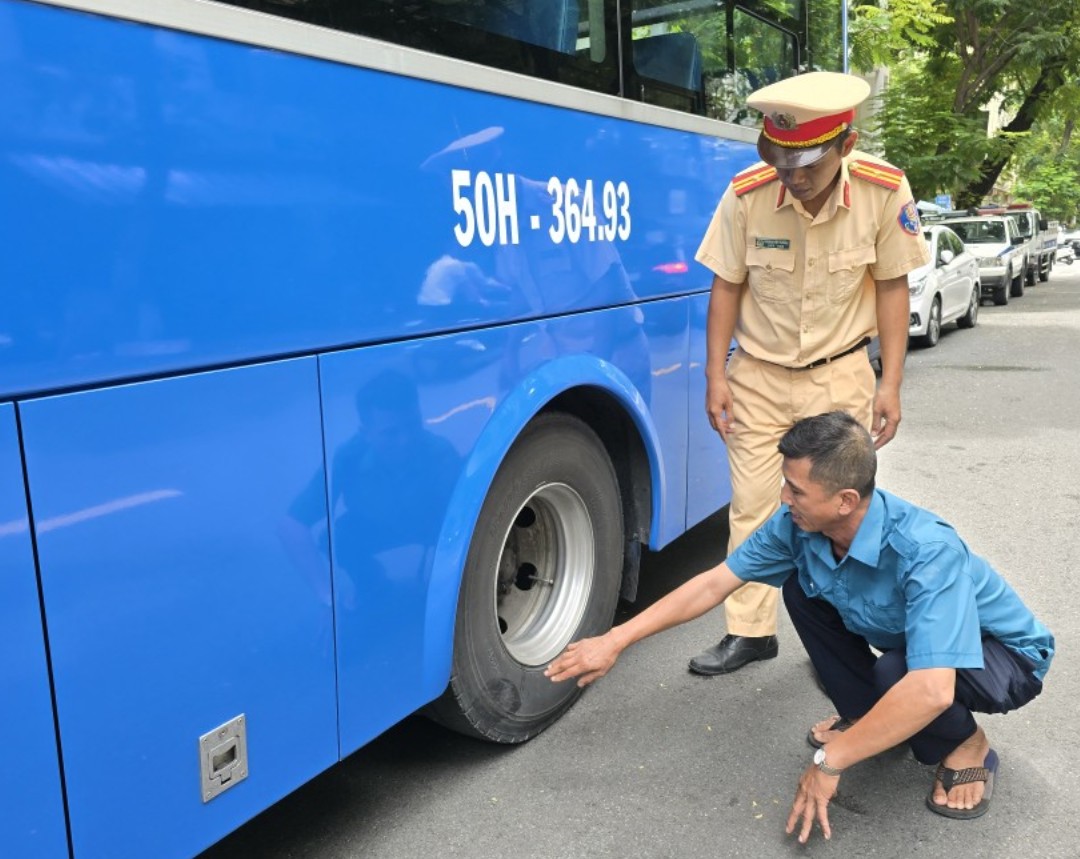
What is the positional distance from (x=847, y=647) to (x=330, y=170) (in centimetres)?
175

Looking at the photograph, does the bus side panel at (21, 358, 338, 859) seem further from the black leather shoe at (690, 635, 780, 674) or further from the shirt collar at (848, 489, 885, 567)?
the black leather shoe at (690, 635, 780, 674)

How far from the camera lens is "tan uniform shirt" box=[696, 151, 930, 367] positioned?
3.08 m

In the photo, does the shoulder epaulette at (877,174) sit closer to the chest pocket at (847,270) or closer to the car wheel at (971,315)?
the chest pocket at (847,270)

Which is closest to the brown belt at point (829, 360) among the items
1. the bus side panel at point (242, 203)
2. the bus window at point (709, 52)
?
the bus side panel at point (242, 203)

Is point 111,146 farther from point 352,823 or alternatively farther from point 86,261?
point 352,823

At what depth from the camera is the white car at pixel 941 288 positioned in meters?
11.9

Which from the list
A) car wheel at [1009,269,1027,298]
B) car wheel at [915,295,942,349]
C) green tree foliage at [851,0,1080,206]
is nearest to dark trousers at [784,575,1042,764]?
car wheel at [915,295,942,349]

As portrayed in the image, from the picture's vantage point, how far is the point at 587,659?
244 centimetres

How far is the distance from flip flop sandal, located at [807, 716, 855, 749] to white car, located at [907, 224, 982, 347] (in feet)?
29.4

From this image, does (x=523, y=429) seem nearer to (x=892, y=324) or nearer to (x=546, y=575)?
(x=546, y=575)

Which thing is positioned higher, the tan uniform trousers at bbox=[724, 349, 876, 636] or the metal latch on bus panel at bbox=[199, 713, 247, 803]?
the tan uniform trousers at bbox=[724, 349, 876, 636]

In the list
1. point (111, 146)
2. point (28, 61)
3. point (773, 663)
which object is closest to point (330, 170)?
point (111, 146)

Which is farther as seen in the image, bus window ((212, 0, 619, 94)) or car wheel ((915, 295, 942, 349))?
car wheel ((915, 295, 942, 349))

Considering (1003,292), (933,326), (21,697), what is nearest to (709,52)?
(21,697)
